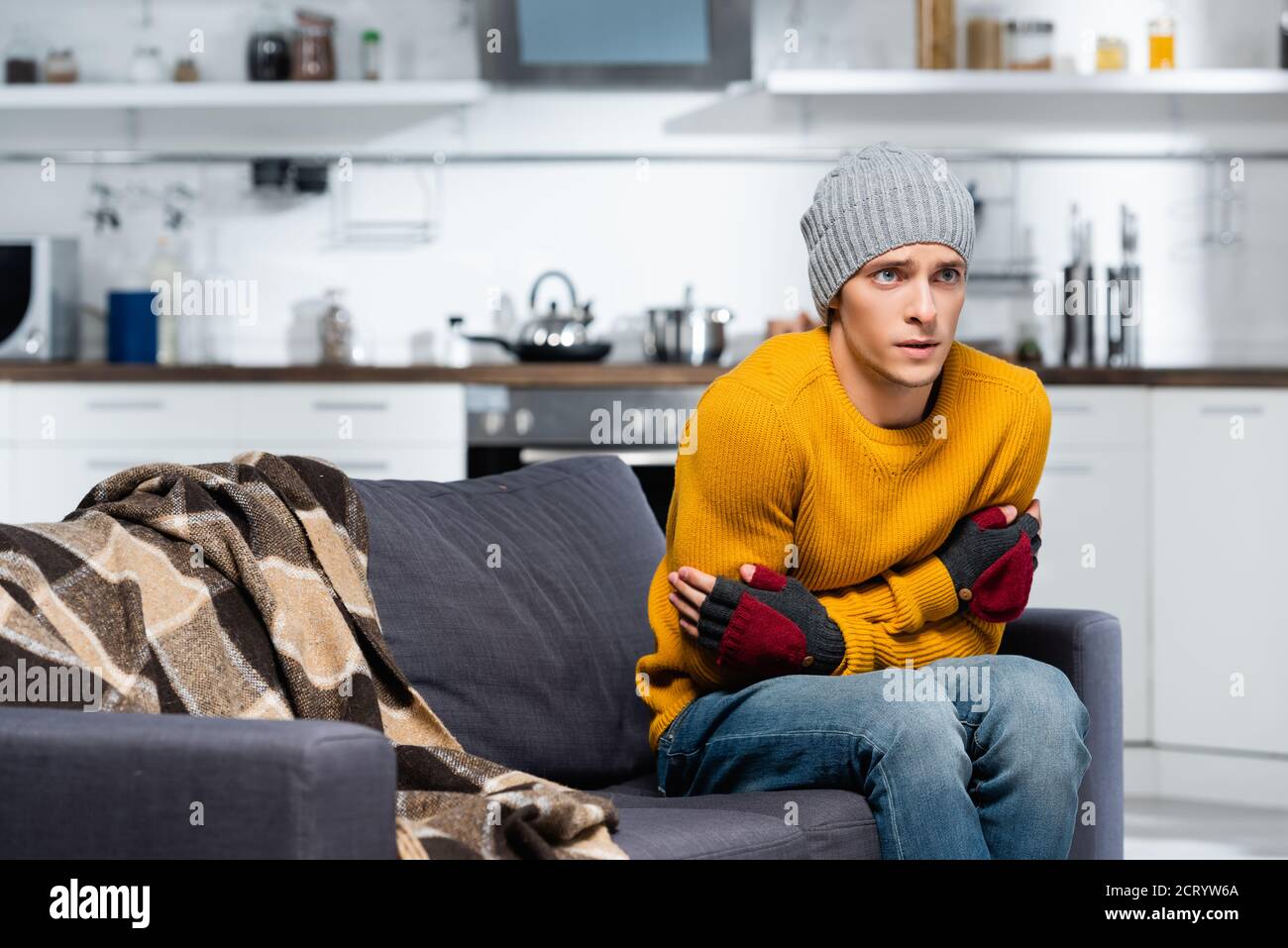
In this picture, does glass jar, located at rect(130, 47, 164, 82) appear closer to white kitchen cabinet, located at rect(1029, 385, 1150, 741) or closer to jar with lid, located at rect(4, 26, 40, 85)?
jar with lid, located at rect(4, 26, 40, 85)

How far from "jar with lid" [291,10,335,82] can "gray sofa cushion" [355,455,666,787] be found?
8.37ft

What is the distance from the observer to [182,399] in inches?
155

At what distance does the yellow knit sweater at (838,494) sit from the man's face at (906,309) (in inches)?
3.4

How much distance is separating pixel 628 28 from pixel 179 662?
322 centimetres

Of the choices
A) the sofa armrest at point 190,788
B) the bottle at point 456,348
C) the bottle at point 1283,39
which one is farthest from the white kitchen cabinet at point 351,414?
the sofa armrest at point 190,788

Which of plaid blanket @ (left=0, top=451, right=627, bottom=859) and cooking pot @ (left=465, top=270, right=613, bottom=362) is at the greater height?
cooking pot @ (left=465, top=270, right=613, bottom=362)

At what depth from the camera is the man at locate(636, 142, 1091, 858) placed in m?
1.68

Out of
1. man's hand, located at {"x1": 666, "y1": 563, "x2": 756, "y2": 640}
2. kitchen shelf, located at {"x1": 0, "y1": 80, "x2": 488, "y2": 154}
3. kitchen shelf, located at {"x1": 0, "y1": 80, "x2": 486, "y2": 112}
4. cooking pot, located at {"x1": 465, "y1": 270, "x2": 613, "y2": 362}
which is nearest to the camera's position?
man's hand, located at {"x1": 666, "y1": 563, "x2": 756, "y2": 640}

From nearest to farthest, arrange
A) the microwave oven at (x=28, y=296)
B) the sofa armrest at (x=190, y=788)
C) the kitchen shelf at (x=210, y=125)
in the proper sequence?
1. the sofa armrest at (x=190, y=788)
2. the microwave oven at (x=28, y=296)
3. the kitchen shelf at (x=210, y=125)

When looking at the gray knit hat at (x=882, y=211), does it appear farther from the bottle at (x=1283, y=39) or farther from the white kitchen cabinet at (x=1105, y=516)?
the bottle at (x=1283, y=39)

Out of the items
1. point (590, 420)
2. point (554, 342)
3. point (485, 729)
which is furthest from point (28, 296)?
point (485, 729)

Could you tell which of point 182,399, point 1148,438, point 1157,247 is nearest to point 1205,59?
point 1157,247

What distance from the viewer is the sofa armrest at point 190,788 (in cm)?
117

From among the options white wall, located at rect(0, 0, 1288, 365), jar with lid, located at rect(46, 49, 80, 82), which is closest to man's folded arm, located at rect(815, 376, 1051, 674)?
white wall, located at rect(0, 0, 1288, 365)
